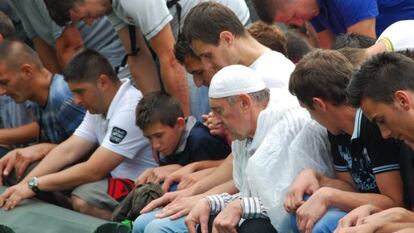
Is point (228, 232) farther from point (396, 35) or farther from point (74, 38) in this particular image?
point (74, 38)

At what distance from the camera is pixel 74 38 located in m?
6.96

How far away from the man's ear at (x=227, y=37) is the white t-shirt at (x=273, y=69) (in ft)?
0.51

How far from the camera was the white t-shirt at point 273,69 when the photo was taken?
5.00m

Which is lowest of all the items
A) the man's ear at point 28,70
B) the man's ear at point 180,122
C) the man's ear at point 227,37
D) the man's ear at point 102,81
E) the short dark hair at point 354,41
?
the man's ear at point 28,70

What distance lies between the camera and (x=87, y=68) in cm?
612

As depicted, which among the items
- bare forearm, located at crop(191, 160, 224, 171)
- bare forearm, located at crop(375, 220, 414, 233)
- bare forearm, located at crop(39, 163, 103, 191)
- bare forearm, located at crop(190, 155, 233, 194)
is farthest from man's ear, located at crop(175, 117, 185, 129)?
bare forearm, located at crop(375, 220, 414, 233)

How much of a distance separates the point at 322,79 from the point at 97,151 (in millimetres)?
2060

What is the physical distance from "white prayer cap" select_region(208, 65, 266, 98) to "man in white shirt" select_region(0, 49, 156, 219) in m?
1.27

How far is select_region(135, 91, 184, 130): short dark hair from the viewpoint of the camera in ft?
18.2

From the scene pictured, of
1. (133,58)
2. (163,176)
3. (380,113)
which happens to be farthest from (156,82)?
(380,113)

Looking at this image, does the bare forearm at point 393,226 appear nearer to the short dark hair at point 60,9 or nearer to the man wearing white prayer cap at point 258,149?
the man wearing white prayer cap at point 258,149

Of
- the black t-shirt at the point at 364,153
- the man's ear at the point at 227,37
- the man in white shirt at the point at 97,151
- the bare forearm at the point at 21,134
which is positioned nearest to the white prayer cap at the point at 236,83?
the man's ear at the point at 227,37

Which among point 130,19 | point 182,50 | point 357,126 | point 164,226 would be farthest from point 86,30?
point 357,126

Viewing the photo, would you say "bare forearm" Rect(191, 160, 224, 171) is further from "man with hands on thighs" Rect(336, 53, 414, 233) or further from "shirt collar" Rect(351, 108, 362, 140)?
"man with hands on thighs" Rect(336, 53, 414, 233)
